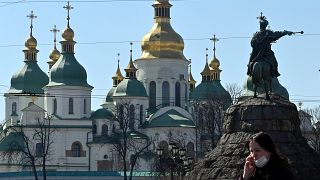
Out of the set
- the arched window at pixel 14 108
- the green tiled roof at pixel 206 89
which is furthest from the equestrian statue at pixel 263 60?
the arched window at pixel 14 108

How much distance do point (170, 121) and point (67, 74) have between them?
10.4m

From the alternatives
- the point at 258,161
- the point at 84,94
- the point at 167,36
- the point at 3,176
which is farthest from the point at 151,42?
the point at 258,161

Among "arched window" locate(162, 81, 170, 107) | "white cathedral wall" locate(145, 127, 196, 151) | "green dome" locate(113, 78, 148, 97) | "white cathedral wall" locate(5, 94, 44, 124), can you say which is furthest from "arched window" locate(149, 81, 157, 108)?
"white cathedral wall" locate(5, 94, 44, 124)

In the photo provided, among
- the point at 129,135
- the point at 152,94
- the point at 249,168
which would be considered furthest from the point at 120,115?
the point at 249,168

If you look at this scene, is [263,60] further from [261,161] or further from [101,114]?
[101,114]

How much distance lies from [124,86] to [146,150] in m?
8.27

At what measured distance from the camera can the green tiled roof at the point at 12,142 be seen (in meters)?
99.2

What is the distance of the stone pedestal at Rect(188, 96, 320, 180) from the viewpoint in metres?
38.4

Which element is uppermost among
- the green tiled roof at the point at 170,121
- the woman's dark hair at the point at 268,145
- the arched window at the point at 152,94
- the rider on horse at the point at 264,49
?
the arched window at the point at 152,94

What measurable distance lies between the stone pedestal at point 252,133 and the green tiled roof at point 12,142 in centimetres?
5996

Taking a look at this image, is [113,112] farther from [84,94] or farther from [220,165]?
[220,165]

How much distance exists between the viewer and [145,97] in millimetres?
107250

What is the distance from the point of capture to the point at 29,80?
4336 inches

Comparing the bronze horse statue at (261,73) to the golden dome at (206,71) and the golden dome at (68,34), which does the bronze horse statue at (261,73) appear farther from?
the golden dome at (206,71)
